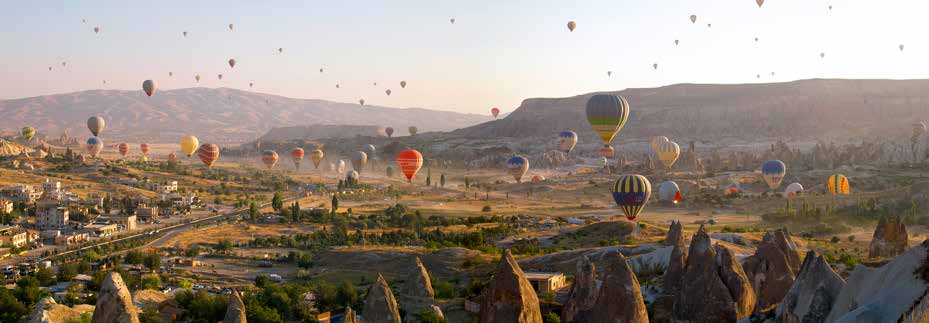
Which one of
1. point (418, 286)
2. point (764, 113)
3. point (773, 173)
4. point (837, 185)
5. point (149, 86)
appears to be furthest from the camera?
point (764, 113)

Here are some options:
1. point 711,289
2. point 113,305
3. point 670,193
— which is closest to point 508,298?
point 711,289

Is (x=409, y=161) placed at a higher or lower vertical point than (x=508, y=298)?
higher

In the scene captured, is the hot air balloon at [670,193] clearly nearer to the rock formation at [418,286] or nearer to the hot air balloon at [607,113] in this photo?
the hot air balloon at [607,113]

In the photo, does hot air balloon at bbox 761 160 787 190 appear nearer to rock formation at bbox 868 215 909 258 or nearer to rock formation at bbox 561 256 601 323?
rock formation at bbox 868 215 909 258

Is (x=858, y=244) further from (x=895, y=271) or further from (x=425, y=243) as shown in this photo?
(x=895, y=271)

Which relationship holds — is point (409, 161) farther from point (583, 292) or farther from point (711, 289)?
point (711, 289)

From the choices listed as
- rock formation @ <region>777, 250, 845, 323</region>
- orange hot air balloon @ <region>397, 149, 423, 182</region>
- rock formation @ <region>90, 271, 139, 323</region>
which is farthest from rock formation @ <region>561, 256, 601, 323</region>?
orange hot air balloon @ <region>397, 149, 423, 182</region>
